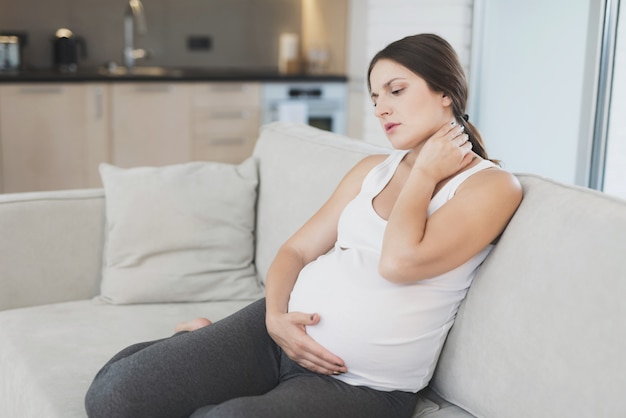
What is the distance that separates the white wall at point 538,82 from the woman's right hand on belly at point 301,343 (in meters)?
2.06

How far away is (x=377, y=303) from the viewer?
1526 mm

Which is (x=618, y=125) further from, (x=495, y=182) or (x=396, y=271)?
(x=396, y=271)

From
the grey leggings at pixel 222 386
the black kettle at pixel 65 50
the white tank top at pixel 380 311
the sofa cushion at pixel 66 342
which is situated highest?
the black kettle at pixel 65 50

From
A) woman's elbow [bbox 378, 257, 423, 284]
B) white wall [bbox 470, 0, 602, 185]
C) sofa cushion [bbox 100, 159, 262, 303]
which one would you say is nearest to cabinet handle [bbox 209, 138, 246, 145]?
white wall [bbox 470, 0, 602, 185]

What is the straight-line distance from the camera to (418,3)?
421 centimetres

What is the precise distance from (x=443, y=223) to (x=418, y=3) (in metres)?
2.93

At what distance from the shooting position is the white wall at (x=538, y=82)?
3385 millimetres

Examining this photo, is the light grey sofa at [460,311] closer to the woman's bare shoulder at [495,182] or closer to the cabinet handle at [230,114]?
the woman's bare shoulder at [495,182]

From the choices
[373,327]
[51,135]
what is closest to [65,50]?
[51,135]

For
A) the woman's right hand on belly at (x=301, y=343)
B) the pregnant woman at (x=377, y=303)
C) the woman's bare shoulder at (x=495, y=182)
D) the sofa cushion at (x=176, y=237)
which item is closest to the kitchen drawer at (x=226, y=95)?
the sofa cushion at (x=176, y=237)

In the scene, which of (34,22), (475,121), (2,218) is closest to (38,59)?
(34,22)

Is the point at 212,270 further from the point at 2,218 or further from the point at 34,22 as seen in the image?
the point at 34,22

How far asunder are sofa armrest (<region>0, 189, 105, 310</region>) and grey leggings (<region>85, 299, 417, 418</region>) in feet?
2.52

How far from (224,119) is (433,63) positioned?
11.3 ft
